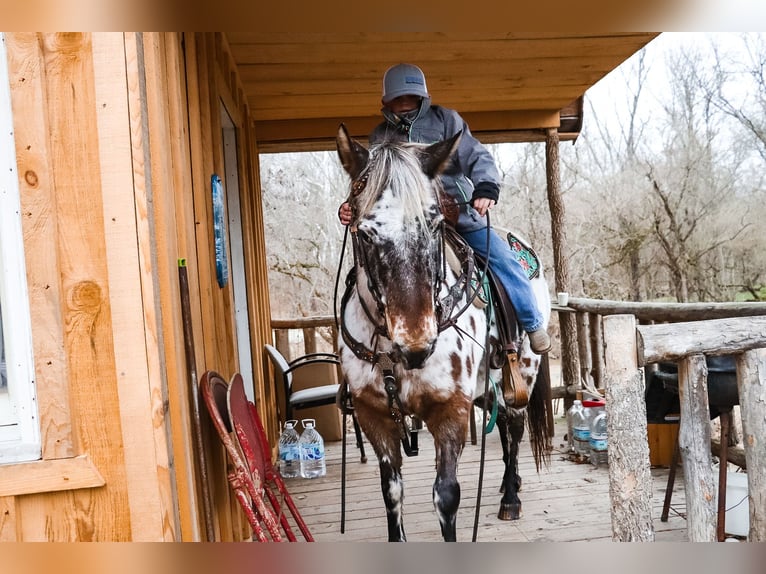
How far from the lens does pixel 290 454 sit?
4859mm

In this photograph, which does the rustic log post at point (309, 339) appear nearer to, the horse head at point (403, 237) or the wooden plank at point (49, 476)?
the horse head at point (403, 237)

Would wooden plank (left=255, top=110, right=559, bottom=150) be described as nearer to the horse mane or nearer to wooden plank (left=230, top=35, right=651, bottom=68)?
wooden plank (left=230, top=35, right=651, bottom=68)

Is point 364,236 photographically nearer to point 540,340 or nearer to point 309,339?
point 540,340

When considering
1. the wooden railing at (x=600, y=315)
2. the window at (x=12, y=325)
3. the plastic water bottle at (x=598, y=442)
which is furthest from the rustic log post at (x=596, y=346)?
the window at (x=12, y=325)

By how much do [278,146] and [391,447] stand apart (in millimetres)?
4052

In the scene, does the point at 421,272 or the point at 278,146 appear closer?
the point at 421,272

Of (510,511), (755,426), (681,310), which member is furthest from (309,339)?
(755,426)

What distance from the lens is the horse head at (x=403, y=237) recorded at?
2.29 metres

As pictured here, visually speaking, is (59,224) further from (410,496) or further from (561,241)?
(561,241)

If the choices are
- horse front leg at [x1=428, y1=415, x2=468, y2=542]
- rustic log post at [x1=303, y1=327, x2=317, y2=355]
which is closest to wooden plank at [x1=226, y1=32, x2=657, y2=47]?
horse front leg at [x1=428, y1=415, x2=468, y2=542]

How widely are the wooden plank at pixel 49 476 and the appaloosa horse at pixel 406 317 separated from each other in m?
1.09
